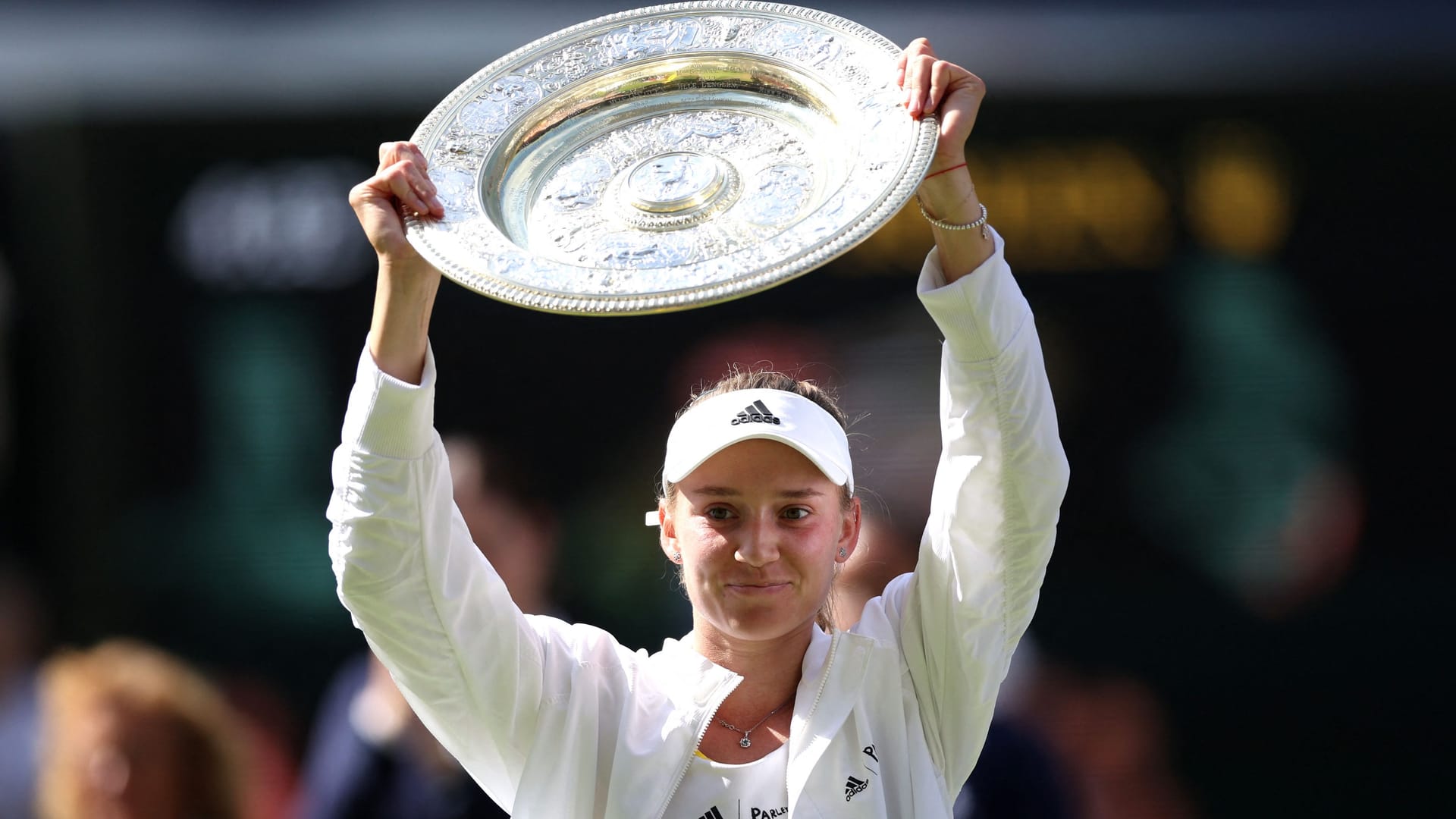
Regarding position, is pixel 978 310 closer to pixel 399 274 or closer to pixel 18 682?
pixel 399 274

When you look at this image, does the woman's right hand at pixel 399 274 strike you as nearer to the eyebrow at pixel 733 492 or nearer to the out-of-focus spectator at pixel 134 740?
the eyebrow at pixel 733 492

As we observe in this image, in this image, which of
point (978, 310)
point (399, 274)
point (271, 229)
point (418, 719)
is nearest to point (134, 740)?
point (418, 719)

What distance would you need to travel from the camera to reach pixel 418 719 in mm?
3621

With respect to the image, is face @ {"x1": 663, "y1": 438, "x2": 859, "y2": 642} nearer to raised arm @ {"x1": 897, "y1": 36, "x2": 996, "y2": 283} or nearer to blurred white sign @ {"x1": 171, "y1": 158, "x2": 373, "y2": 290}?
raised arm @ {"x1": 897, "y1": 36, "x2": 996, "y2": 283}

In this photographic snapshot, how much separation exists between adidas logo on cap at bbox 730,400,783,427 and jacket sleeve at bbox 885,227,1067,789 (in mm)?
231

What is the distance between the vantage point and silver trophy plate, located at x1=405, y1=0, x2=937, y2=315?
6.24ft

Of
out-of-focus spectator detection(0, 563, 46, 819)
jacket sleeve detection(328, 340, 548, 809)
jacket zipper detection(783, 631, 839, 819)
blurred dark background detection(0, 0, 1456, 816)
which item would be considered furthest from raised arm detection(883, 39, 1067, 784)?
out-of-focus spectator detection(0, 563, 46, 819)

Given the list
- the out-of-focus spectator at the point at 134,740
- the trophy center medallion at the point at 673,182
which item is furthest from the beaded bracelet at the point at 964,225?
the out-of-focus spectator at the point at 134,740

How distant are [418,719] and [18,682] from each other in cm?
109

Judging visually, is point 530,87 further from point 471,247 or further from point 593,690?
point 593,690

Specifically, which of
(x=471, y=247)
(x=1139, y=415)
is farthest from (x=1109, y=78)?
(x=471, y=247)

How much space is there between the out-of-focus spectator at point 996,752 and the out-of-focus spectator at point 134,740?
5.22 ft

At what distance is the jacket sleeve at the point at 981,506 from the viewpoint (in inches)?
80.4

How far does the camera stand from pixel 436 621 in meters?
2.00
